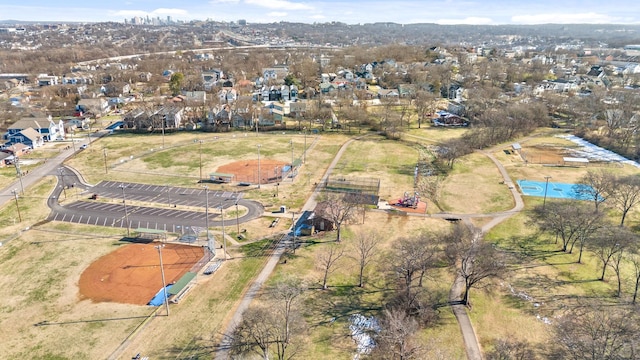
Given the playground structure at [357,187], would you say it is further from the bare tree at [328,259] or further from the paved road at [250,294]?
the bare tree at [328,259]

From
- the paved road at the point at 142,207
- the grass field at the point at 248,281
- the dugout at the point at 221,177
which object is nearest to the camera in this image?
the grass field at the point at 248,281

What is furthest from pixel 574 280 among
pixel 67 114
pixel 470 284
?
pixel 67 114

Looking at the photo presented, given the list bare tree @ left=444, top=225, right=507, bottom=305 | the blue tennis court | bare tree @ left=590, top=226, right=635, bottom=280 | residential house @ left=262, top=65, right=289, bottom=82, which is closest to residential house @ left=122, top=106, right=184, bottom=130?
residential house @ left=262, top=65, right=289, bottom=82

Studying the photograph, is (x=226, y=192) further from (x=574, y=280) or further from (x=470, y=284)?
(x=574, y=280)

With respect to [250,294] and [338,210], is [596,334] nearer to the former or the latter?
[250,294]

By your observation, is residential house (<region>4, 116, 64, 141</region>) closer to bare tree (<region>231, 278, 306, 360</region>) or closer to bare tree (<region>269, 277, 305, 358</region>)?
bare tree (<region>269, 277, 305, 358</region>)

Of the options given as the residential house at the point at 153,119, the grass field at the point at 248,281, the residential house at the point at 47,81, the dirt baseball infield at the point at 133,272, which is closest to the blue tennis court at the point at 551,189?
the grass field at the point at 248,281

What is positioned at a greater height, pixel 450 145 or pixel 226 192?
pixel 450 145

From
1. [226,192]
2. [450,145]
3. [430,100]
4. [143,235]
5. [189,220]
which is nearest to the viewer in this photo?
[143,235]
